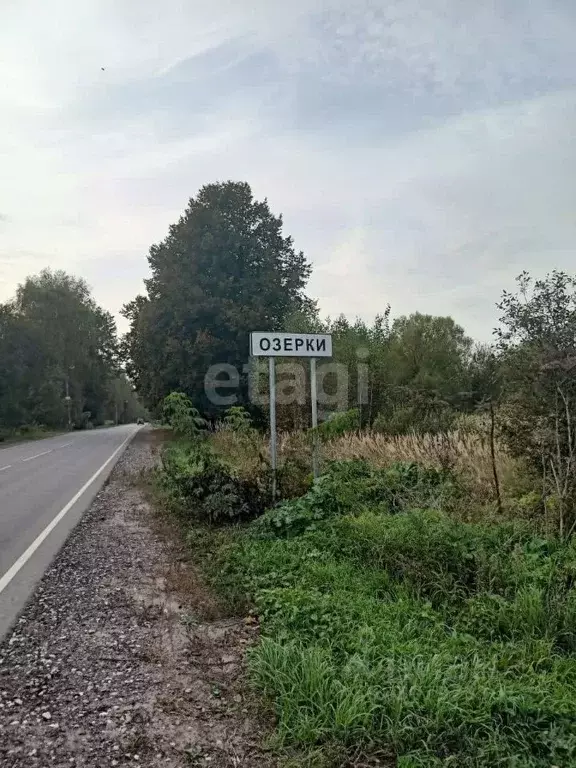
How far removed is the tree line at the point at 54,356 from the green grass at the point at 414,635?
38782 mm

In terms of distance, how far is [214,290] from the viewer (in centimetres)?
2891

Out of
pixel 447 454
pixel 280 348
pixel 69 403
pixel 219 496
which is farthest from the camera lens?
pixel 69 403

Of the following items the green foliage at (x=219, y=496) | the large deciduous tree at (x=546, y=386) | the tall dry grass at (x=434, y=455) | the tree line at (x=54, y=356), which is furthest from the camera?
the tree line at (x=54, y=356)

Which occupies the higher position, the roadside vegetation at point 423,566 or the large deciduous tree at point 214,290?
the large deciduous tree at point 214,290

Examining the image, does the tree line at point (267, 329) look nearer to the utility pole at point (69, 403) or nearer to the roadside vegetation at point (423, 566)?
the roadside vegetation at point (423, 566)

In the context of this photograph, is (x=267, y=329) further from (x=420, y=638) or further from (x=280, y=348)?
(x=420, y=638)

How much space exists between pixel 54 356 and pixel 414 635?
5859 cm

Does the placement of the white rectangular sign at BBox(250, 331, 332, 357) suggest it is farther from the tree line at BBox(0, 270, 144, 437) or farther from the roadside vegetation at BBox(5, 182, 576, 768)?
the tree line at BBox(0, 270, 144, 437)

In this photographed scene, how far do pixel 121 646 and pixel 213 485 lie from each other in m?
4.16

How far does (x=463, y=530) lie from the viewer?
234 inches

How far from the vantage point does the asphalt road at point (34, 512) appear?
635 centimetres

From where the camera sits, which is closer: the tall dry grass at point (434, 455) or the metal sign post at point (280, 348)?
the tall dry grass at point (434, 455)

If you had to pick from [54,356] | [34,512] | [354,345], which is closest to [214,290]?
[354,345]

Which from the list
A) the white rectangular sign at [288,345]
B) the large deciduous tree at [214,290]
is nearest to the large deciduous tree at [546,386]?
the white rectangular sign at [288,345]
